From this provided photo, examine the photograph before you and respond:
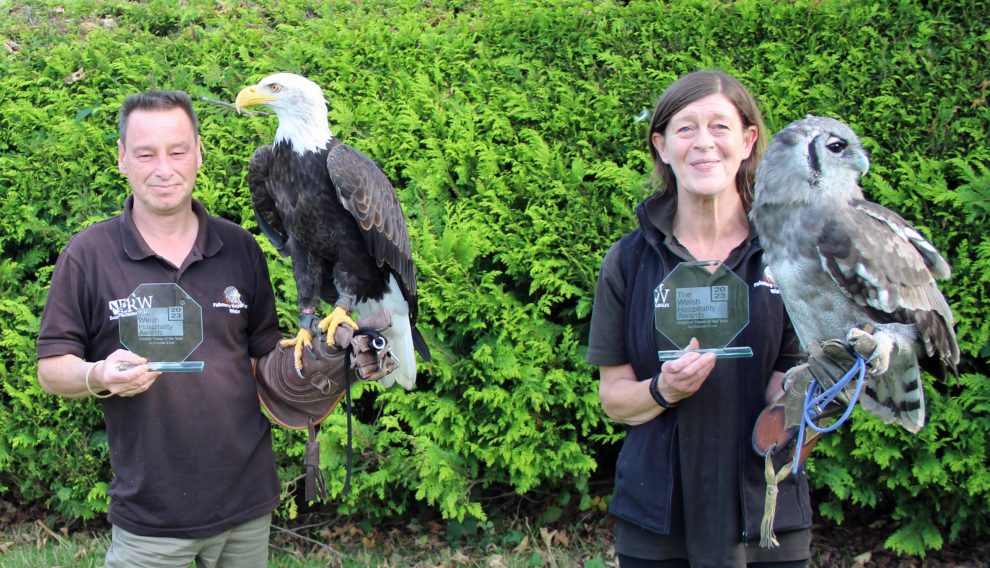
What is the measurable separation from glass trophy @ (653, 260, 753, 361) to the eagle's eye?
41 cm

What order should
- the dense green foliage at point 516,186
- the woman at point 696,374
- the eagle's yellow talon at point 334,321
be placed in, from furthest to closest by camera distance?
1. the dense green foliage at point 516,186
2. the eagle's yellow talon at point 334,321
3. the woman at point 696,374

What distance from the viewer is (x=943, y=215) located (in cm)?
390

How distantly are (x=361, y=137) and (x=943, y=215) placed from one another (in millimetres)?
3180

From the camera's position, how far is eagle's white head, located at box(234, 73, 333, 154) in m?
3.38

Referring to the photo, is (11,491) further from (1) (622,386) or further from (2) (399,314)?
(1) (622,386)

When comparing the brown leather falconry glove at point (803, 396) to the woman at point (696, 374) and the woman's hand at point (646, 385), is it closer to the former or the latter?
the woman at point (696, 374)

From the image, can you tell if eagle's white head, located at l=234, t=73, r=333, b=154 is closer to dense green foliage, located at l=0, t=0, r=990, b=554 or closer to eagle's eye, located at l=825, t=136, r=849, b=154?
dense green foliage, located at l=0, t=0, r=990, b=554

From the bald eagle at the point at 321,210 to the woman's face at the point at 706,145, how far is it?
4.52 ft

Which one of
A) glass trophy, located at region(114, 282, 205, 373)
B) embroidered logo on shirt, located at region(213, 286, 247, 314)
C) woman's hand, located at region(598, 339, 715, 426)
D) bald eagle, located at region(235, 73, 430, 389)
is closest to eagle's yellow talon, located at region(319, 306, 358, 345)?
bald eagle, located at region(235, 73, 430, 389)

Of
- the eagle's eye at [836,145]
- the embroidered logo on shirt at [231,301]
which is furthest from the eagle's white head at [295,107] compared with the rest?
the eagle's eye at [836,145]

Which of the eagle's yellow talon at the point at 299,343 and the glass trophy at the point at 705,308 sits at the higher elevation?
the glass trophy at the point at 705,308

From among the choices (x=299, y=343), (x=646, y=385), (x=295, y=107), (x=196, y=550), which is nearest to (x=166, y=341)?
(x=299, y=343)

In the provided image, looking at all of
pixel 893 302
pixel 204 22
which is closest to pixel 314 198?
pixel 893 302

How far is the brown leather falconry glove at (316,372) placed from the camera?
2.85 m
